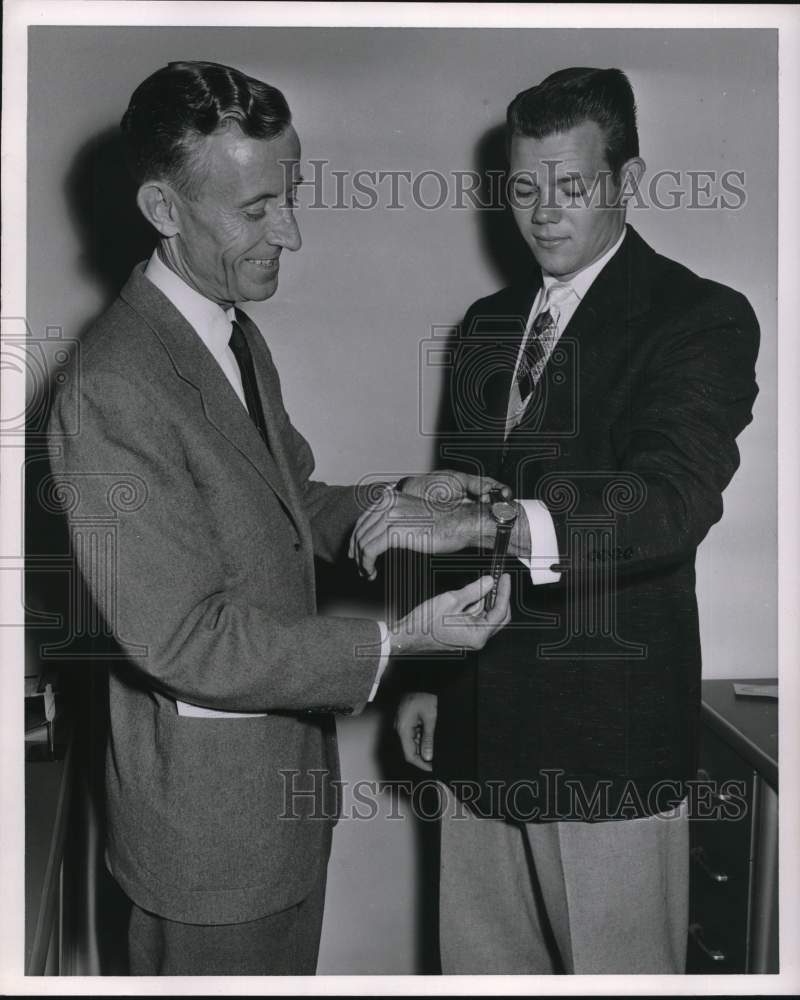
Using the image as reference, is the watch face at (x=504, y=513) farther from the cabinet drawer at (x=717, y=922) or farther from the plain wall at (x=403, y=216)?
the cabinet drawer at (x=717, y=922)

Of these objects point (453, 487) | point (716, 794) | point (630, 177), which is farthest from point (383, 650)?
point (630, 177)

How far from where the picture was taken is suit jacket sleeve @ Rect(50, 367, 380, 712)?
1.51 metres

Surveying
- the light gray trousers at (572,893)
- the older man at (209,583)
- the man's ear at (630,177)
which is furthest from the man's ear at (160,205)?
the light gray trousers at (572,893)

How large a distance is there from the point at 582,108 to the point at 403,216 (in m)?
0.41

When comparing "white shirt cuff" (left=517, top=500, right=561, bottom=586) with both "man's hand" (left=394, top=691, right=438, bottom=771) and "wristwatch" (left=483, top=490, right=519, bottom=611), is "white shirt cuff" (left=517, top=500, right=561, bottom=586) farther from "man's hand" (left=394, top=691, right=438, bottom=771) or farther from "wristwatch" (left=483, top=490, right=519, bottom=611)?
"man's hand" (left=394, top=691, right=438, bottom=771)

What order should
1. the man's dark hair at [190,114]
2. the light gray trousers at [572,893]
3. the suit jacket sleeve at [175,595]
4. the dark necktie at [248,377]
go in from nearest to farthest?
the suit jacket sleeve at [175,595], the man's dark hair at [190,114], the dark necktie at [248,377], the light gray trousers at [572,893]

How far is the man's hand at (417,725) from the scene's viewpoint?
2.09 metres

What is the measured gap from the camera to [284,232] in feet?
5.67

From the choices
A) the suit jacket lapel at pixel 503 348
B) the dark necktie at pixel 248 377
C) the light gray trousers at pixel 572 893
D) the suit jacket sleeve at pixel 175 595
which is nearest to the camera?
the suit jacket sleeve at pixel 175 595

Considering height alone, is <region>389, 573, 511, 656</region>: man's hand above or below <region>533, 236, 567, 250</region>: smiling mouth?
below

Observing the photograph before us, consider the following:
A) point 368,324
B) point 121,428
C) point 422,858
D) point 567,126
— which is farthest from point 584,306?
point 422,858

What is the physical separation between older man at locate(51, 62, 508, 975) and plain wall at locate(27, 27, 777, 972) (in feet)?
1.24

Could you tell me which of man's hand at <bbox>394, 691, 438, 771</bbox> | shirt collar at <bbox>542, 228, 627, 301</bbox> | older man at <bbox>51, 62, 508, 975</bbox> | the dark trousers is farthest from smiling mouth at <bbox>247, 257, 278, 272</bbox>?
the dark trousers

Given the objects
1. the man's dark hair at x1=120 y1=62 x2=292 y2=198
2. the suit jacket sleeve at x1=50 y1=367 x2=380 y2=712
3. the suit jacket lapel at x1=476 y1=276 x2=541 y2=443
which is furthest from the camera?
the suit jacket lapel at x1=476 y1=276 x2=541 y2=443
